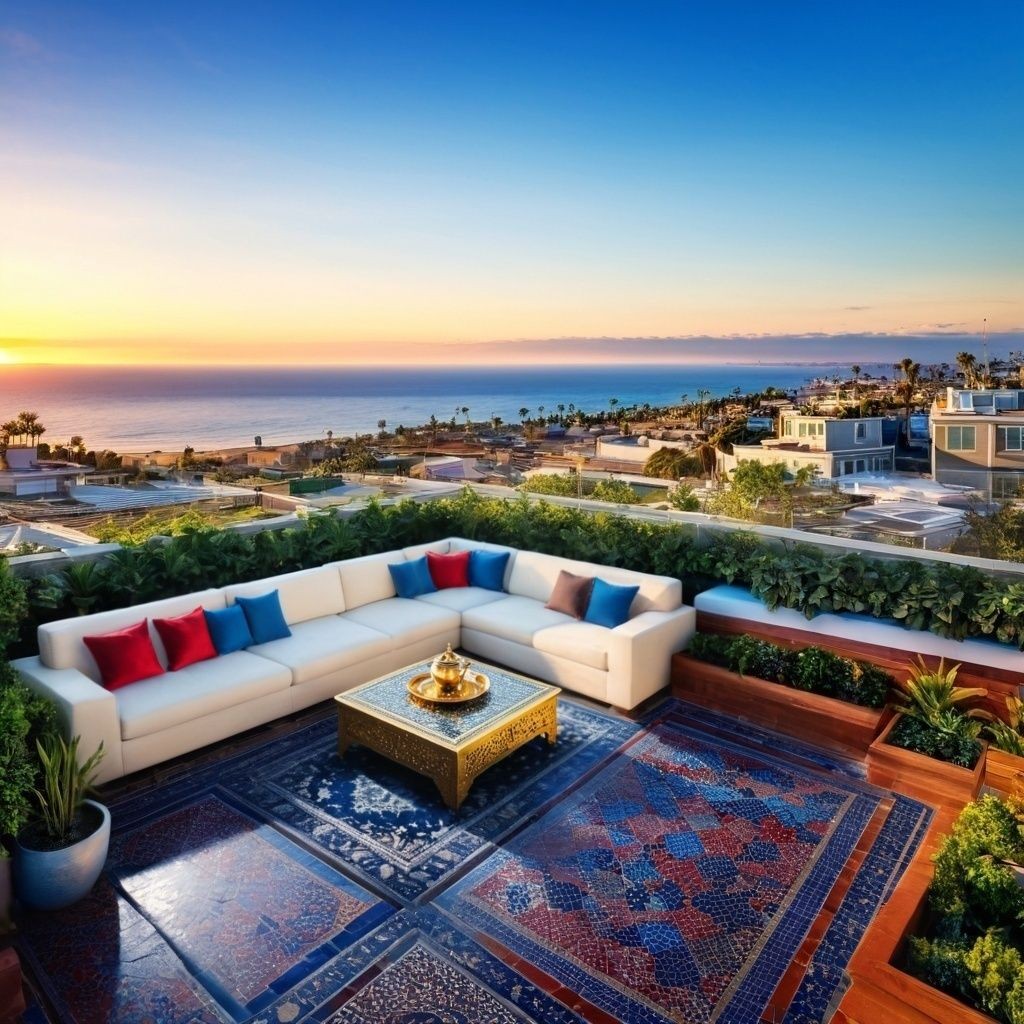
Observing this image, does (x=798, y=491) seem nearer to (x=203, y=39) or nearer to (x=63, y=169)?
(x=203, y=39)

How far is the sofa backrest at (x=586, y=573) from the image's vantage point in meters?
5.27

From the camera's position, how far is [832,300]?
933 centimetres

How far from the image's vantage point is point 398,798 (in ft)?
12.4

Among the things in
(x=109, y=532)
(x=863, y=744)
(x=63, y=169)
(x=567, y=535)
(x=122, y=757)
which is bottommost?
(x=863, y=744)

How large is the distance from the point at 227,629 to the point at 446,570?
2.09 meters

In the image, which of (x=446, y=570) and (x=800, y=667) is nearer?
(x=800, y=667)

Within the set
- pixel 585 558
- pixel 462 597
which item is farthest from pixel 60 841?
pixel 585 558

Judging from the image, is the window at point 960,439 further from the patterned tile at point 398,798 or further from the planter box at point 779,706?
the patterned tile at point 398,798

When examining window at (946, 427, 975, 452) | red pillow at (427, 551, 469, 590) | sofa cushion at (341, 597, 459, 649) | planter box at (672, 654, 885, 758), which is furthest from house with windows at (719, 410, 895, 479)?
sofa cushion at (341, 597, 459, 649)

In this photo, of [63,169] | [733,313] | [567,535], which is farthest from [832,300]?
[63,169]

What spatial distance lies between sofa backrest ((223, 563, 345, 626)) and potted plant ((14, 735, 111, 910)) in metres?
2.00

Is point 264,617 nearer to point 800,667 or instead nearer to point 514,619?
point 514,619

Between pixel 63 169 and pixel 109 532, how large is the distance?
10.5 feet

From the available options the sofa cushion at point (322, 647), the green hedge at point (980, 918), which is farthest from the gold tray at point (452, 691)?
the green hedge at point (980, 918)
